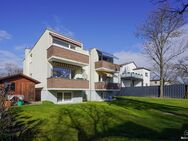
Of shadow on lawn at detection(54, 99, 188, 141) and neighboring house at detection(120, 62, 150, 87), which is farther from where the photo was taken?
neighboring house at detection(120, 62, 150, 87)

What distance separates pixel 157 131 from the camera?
12070 mm

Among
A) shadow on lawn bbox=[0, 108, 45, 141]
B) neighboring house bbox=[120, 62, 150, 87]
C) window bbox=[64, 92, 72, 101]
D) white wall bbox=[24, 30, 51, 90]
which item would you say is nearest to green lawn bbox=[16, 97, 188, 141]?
shadow on lawn bbox=[0, 108, 45, 141]

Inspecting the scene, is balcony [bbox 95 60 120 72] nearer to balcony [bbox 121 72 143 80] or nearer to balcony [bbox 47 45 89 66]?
balcony [bbox 47 45 89 66]

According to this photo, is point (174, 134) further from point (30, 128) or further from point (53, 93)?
point (53, 93)

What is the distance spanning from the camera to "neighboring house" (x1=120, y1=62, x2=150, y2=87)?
59875 millimetres

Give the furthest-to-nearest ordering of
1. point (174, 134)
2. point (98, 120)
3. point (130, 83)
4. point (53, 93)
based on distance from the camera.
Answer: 1. point (130, 83)
2. point (53, 93)
3. point (98, 120)
4. point (174, 134)

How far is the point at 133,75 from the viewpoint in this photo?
200ft

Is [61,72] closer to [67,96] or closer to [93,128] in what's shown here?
[67,96]

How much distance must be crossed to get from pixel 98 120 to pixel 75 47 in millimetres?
24178

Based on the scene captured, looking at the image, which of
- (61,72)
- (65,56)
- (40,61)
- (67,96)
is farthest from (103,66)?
(40,61)

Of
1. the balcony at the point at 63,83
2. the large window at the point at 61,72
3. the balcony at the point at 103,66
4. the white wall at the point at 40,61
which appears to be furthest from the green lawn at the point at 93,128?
the balcony at the point at 103,66

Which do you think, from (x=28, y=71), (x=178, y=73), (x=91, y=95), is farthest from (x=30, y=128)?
(x=178, y=73)

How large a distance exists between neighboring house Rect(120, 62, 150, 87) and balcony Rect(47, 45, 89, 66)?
25267 millimetres

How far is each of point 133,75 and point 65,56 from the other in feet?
108
